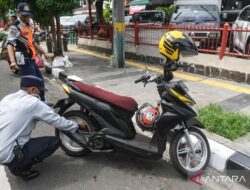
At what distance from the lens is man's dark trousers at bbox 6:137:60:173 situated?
295cm

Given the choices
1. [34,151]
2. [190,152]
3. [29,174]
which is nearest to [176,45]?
[190,152]

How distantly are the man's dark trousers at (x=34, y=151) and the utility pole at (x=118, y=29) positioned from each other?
18.7 ft

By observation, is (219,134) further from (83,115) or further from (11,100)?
(11,100)

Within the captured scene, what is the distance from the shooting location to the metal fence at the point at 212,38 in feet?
22.4

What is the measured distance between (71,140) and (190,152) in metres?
1.54

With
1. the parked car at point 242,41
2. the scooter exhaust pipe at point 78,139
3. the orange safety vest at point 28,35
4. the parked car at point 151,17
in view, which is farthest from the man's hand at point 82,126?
the parked car at point 151,17

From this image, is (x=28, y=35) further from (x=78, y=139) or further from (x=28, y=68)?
(x=78, y=139)

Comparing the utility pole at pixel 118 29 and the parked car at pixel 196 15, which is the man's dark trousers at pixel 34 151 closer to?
the utility pole at pixel 118 29

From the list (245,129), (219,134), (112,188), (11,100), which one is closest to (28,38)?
(11,100)

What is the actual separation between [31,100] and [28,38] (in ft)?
7.22

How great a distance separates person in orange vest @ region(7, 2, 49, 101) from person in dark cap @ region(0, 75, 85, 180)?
62.2 inches

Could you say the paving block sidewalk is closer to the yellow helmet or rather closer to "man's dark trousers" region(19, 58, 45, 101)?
the yellow helmet

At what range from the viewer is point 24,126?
2.91m

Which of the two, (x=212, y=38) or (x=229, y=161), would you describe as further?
(x=212, y=38)
